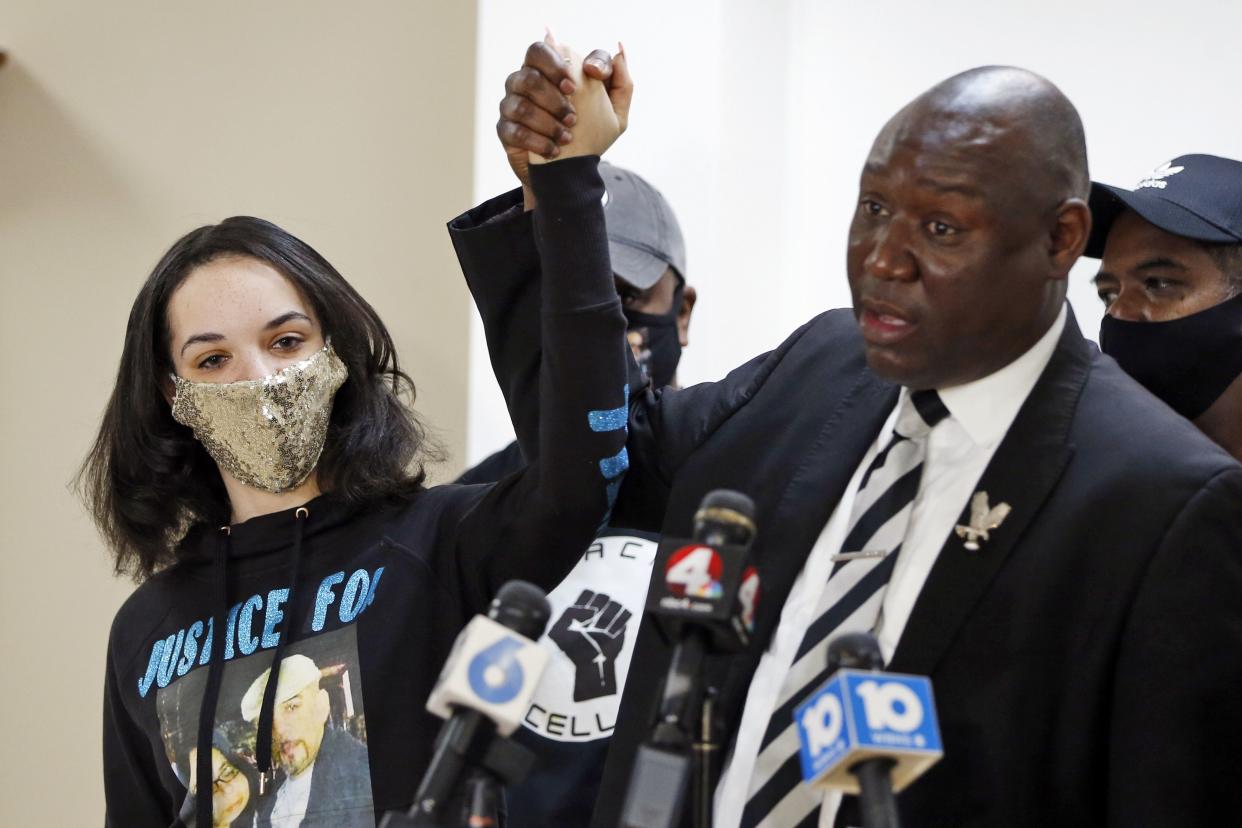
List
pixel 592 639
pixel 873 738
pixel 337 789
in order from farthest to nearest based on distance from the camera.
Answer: pixel 592 639 → pixel 337 789 → pixel 873 738

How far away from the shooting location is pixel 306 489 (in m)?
2.22

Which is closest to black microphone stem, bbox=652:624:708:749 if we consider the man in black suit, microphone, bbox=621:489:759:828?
microphone, bbox=621:489:759:828

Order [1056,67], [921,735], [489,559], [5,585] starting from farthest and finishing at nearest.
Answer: [5,585] → [1056,67] → [489,559] → [921,735]

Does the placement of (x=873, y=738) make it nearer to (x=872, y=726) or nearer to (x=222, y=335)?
(x=872, y=726)

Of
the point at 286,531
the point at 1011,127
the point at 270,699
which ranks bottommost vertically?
the point at 270,699

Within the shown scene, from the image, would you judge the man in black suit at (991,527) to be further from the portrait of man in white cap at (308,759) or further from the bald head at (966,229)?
the portrait of man in white cap at (308,759)

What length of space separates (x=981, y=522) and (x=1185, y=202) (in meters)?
0.87

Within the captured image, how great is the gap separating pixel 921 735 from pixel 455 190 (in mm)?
2566

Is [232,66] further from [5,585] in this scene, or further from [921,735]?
[921,735]

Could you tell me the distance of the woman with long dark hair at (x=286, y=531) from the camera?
197 centimetres

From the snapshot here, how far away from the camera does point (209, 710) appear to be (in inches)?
80.6

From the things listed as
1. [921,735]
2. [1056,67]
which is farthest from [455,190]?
[921,735]

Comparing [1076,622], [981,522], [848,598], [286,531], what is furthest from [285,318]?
[1076,622]

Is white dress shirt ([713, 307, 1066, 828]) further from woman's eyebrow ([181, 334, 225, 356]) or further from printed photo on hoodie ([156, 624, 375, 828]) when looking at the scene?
woman's eyebrow ([181, 334, 225, 356])
